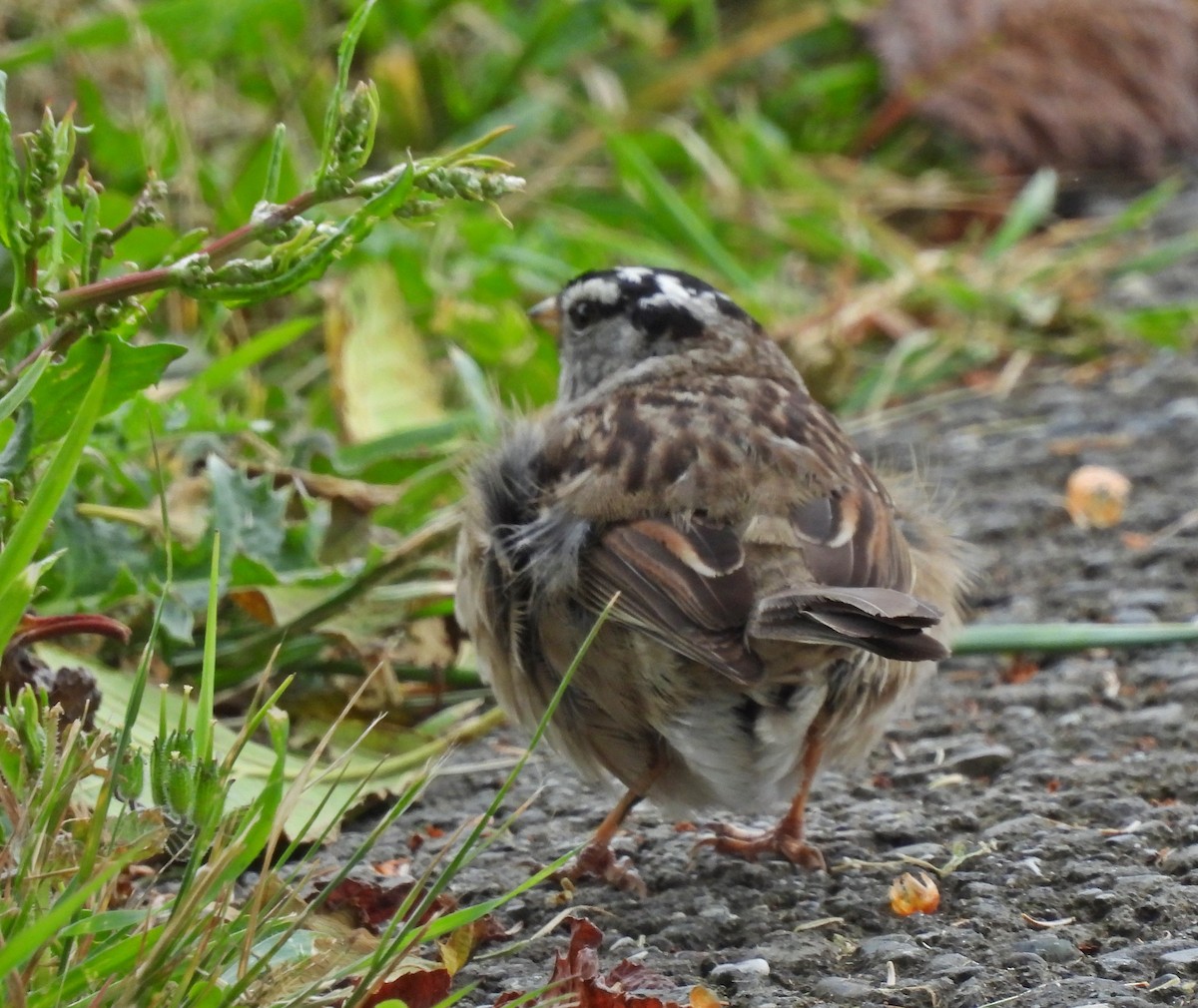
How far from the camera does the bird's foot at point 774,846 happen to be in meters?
3.35

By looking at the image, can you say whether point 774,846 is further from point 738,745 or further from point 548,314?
point 548,314

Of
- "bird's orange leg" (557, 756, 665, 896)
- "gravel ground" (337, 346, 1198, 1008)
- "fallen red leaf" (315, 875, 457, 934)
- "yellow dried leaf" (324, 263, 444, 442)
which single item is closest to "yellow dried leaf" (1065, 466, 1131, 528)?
"gravel ground" (337, 346, 1198, 1008)

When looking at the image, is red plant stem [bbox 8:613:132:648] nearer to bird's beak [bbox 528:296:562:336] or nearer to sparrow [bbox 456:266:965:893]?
sparrow [bbox 456:266:965:893]

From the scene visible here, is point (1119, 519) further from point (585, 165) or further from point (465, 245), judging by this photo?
point (585, 165)

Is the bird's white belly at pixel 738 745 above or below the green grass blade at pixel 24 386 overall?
below

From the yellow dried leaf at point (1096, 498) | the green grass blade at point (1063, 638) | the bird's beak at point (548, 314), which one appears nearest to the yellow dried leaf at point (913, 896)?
the green grass blade at point (1063, 638)

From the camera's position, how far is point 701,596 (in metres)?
2.97

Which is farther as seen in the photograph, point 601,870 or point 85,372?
point 601,870

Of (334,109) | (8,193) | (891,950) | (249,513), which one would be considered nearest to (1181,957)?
(891,950)

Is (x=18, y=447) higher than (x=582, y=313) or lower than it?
higher

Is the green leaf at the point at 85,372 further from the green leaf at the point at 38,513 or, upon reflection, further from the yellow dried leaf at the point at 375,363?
the yellow dried leaf at the point at 375,363

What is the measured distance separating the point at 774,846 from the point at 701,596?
67cm

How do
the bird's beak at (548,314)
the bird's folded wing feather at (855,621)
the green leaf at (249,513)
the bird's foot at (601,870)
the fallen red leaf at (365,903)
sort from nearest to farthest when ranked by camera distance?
the bird's folded wing feather at (855,621), the fallen red leaf at (365,903), the bird's foot at (601,870), the green leaf at (249,513), the bird's beak at (548,314)

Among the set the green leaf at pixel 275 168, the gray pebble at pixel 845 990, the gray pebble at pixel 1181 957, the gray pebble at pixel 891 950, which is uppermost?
the green leaf at pixel 275 168
